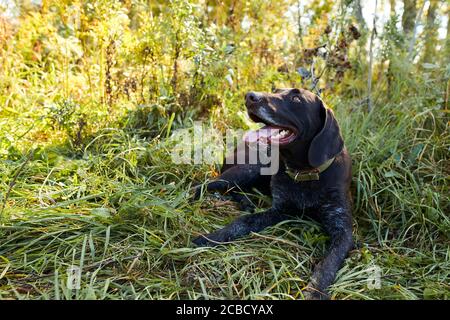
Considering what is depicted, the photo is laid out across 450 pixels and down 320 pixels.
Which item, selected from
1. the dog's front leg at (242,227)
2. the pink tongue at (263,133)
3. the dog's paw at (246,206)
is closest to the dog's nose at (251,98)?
the pink tongue at (263,133)


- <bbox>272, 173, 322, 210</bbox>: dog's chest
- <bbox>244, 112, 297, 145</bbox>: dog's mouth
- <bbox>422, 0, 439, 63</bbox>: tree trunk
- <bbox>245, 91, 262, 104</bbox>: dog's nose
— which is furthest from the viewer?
<bbox>422, 0, 439, 63</bbox>: tree trunk

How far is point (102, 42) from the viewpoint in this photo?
4.79m

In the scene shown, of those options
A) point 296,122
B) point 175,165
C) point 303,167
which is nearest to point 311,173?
point 303,167

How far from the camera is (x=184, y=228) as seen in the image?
321 cm

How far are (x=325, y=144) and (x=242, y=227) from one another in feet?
2.76

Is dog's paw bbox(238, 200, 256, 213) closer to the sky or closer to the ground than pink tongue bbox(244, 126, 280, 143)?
closer to the ground

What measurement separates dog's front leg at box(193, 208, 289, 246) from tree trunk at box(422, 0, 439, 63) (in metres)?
3.65

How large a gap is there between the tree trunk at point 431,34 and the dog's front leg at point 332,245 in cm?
349

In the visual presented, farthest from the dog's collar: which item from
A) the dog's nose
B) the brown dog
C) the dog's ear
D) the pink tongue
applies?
the dog's nose

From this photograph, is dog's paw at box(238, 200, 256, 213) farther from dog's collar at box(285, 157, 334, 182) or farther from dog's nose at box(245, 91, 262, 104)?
dog's nose at box(245, 91, 262, 104)

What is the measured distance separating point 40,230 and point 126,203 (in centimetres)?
57

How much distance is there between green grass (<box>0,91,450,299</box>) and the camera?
8.86ft

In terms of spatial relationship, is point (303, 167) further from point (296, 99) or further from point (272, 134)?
point (296, 99)
